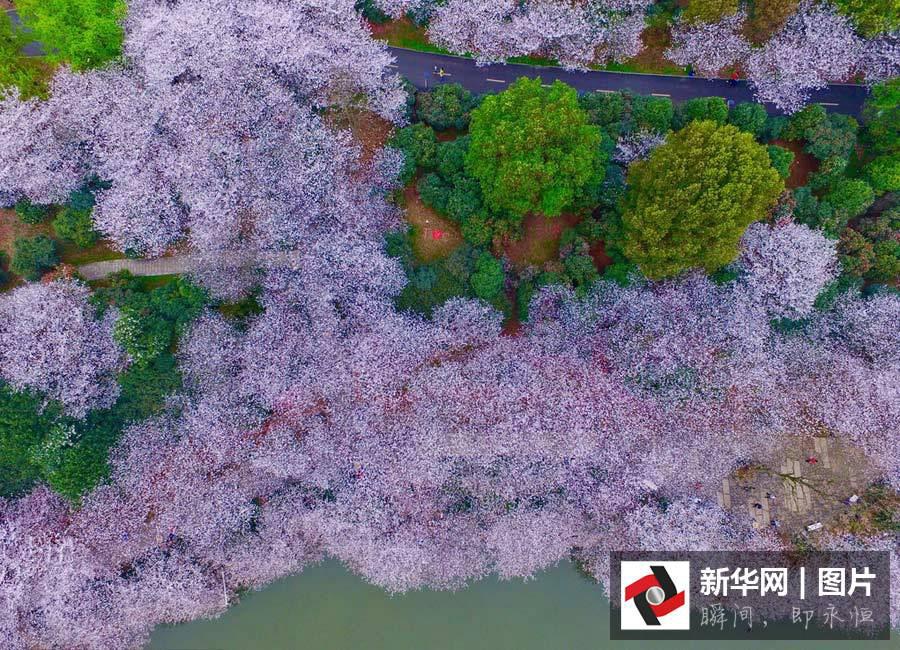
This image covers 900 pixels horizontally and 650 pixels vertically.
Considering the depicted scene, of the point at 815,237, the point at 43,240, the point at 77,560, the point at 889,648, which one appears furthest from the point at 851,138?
the point at 77,560

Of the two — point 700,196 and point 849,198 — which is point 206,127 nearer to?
point 700,196

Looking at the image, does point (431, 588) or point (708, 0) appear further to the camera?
point (431, 588)

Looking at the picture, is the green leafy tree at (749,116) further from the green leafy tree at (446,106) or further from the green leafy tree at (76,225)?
the green leafy tree at (76,225)

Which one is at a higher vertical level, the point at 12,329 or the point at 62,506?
the point at 12,329

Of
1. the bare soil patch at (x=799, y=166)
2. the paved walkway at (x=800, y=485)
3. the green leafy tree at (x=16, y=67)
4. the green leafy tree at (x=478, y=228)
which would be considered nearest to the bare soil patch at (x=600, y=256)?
the green leafy tree at (x=478, y=228)

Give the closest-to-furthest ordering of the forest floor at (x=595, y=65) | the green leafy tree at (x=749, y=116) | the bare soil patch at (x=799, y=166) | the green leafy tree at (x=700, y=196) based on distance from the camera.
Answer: the green leafy tree at (x=700, y=196) < the green leafy tree at (x=749, y=116) < the forest floor at (x=595, y=65) < the bare soil patch at (x=799, y=166)

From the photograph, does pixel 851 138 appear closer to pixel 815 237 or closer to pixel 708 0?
pixel 815 237

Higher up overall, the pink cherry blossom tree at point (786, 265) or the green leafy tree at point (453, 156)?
the green leafy tree at point (453, 156)
